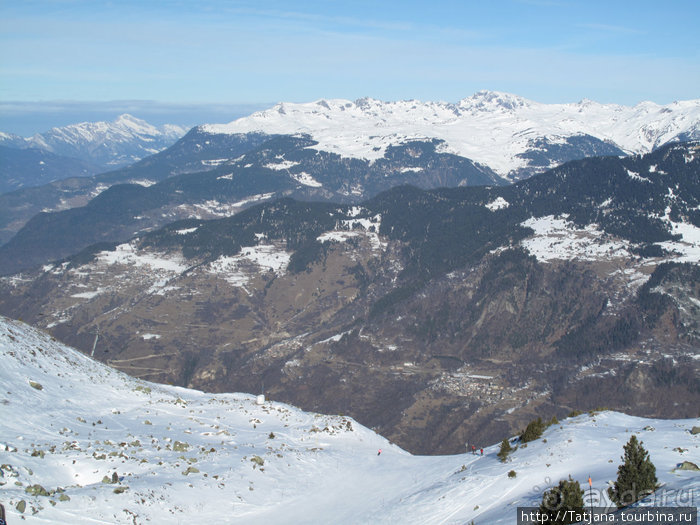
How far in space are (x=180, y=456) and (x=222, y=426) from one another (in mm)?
13410

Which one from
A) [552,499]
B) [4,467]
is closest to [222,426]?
[4,467]

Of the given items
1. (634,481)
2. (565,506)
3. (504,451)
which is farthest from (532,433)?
(565,506)

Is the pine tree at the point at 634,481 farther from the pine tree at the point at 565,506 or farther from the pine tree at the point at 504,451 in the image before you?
the pine tree at the point at 504,451

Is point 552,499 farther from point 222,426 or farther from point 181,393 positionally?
point 181,393

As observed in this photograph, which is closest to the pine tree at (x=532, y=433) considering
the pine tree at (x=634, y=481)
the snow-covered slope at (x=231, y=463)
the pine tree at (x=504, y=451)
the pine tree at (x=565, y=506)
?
the snow-covered slope at (x=231, y=463)

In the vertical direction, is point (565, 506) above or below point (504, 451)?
above

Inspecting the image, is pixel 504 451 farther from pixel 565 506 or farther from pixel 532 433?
pixel 565 506

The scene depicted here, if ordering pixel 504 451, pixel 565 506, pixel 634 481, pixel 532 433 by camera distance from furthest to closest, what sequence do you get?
pixel 532 433
pixel 504 451
pixel 634 481
pixel 565 506

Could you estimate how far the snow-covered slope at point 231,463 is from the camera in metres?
39.5

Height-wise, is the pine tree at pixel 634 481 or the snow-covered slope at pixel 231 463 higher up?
the pine tree at pixel 634 481

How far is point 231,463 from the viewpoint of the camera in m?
51.9

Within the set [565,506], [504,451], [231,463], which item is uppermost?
[565,506]

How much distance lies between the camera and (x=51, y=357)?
68.5m

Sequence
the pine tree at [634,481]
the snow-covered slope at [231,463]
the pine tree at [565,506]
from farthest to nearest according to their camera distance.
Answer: the snow-covered slope at [231,463], the pine tree at [634,481], the pine tree at [565,506]
